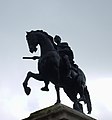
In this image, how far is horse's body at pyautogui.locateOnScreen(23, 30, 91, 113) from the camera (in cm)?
1176

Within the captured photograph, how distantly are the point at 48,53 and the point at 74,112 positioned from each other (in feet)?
7.55

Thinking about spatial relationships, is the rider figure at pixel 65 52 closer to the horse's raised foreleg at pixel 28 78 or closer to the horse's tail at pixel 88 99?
the horse's raised foreleg at pixel 28 78

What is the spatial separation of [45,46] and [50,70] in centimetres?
103

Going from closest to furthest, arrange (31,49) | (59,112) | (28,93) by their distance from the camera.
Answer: (59,112)
(28,93)
(31,49)

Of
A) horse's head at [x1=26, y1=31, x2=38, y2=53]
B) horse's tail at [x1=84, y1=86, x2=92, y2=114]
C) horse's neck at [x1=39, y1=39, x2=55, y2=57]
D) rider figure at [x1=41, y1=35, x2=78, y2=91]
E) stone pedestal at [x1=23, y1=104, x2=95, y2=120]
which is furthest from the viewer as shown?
horse's tail at [x1=84, y1=86, x2=92, y2=114]

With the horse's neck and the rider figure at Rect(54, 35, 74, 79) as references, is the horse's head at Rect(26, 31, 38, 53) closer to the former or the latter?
the horse's neck

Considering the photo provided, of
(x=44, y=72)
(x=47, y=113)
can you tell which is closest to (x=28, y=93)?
(x=44, y=72)

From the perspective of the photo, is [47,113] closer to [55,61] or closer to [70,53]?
[55,61]

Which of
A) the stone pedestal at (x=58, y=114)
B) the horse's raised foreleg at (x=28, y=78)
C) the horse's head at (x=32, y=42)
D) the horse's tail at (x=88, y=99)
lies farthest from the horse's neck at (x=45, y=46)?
the stone pedestal at (x=58, y=114)

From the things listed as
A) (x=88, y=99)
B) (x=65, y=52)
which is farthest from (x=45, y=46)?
(x=88, y=99)

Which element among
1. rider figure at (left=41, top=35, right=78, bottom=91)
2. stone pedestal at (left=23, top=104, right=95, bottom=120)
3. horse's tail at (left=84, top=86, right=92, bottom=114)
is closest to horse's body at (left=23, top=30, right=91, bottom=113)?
horse's tail at (left=84, top=86, right=92, bottom=114)

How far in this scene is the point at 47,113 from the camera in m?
10.4

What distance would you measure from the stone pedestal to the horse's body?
705 millimetres

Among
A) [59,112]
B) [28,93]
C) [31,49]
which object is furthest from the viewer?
[31,49]
